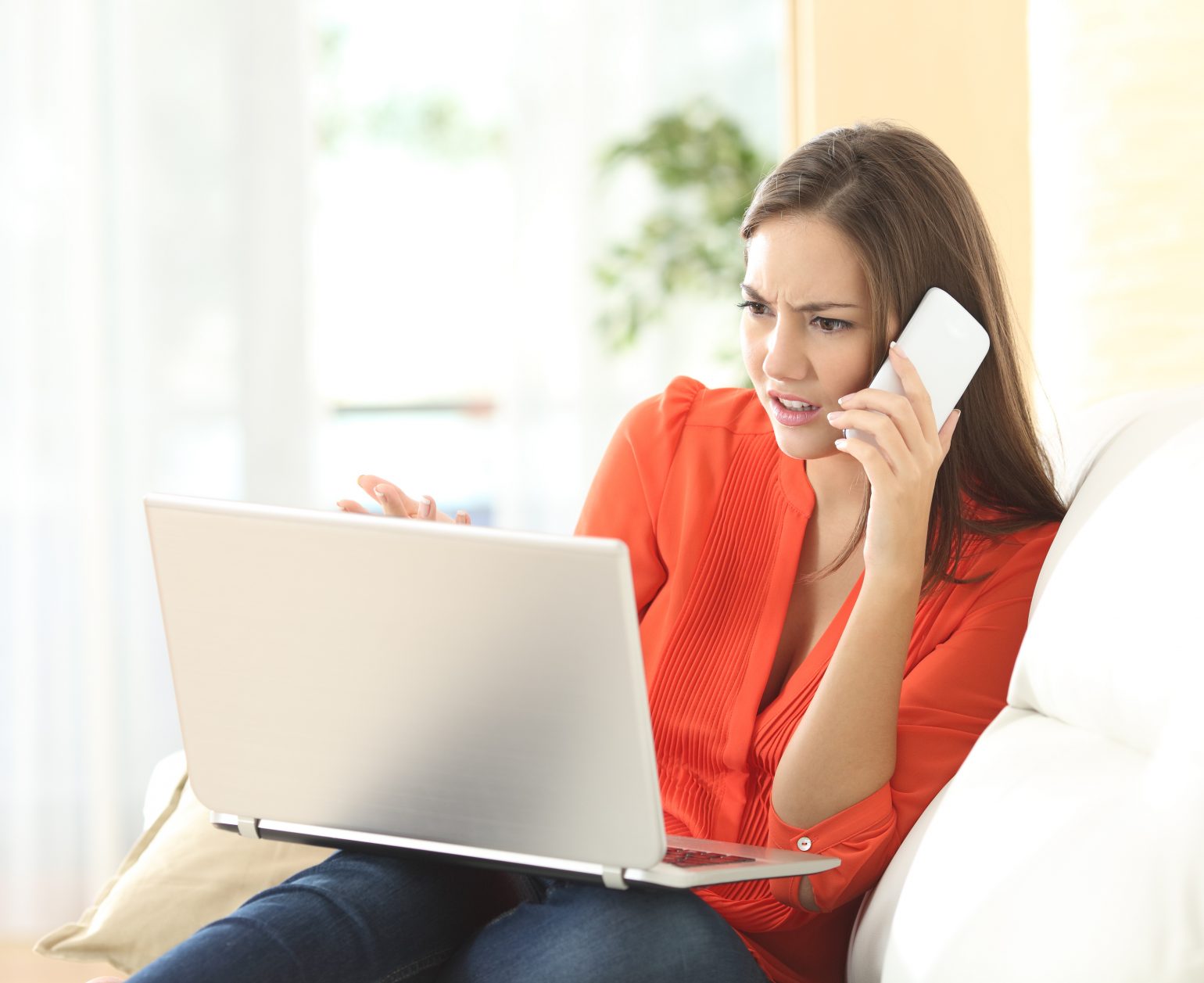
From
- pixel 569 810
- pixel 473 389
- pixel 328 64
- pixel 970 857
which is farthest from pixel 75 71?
pixel 970 857

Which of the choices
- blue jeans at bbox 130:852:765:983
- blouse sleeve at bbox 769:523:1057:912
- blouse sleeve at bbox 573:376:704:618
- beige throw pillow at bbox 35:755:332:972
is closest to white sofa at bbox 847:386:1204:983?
blouse sleeve at bbox 769:523:1057:912

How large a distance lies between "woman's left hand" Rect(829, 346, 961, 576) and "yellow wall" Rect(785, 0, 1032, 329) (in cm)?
89

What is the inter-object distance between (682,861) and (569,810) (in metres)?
0.14

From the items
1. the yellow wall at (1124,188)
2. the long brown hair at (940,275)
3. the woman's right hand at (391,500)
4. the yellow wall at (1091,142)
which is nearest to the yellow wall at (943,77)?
the yellow wall at (1091,142)

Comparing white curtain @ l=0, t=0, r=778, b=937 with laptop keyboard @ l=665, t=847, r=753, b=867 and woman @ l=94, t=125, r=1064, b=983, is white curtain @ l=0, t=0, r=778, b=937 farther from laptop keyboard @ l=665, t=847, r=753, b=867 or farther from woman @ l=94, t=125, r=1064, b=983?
laptop keyboard @ l=665, t=847, r=753, b=867

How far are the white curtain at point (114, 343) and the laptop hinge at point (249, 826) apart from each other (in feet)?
5.71

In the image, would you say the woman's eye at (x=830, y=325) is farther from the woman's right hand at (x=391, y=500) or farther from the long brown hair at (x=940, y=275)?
the woman's right hand at (x=391, y=500)

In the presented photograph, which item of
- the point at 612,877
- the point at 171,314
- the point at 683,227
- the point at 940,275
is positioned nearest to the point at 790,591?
the point at 940,275

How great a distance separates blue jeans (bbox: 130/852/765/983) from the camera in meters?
0.93

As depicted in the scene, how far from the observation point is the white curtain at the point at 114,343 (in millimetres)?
2635

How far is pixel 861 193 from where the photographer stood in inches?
49.3

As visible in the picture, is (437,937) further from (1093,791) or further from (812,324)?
(812,324)

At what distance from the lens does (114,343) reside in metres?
2.69

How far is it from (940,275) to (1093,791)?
2.02ft
